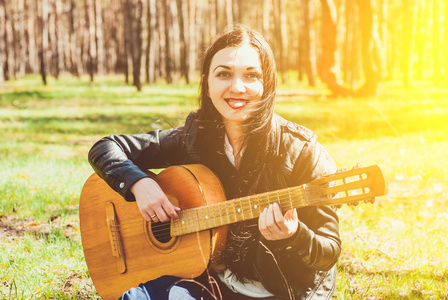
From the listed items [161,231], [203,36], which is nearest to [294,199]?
[161,231]

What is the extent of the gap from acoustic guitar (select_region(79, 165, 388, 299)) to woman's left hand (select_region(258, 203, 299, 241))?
0.17 feet

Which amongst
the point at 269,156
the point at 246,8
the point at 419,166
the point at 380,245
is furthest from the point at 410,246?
the point at 246,8

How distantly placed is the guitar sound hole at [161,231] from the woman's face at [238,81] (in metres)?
0.73

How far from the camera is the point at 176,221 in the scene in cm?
259

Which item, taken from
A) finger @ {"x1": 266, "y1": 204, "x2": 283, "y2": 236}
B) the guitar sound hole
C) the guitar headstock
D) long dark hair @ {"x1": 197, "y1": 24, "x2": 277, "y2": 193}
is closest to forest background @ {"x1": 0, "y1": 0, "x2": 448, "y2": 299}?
long dark hair @ {"x1": 197, "y1": 24, "x2": 277, "y2": 193}

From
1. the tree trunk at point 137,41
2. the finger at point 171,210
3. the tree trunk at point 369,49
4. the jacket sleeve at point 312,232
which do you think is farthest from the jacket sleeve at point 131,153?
the tree trunk at point 137,41

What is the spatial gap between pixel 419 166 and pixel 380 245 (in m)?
2.87

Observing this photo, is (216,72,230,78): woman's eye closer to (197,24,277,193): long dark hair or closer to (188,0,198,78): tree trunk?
(197,24,277,193): long dark hair

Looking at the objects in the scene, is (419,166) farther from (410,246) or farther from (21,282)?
(21,282)

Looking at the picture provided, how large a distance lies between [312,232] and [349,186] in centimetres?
41

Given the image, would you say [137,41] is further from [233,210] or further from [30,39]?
[30,39]

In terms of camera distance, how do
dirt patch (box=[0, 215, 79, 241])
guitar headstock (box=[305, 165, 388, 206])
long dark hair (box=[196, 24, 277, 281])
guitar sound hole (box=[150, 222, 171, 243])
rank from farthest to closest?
dirt patch (box=[0, 215, 79, 241]) → guitar sound hole (box=[150, 222, 171, 243]) → long dark hair (box=[196, 24, 277, 281]) → guitar headstock (box=[305, 165, 388, 206])

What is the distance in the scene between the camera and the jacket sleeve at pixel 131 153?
9.24ft

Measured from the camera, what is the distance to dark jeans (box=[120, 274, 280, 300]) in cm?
246
